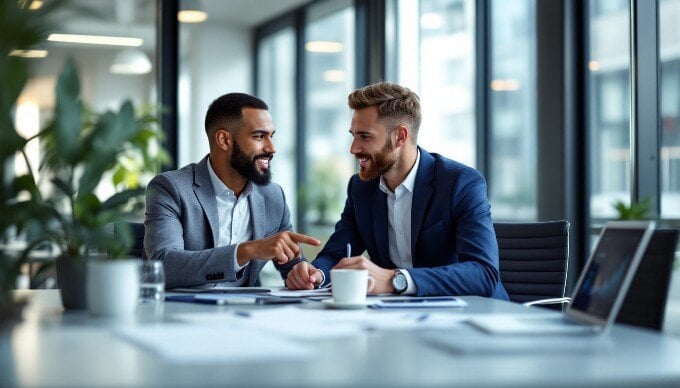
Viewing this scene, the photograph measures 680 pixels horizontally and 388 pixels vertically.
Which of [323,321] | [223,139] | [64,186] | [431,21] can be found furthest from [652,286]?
[431,21]

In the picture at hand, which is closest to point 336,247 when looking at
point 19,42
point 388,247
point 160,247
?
point 388,247

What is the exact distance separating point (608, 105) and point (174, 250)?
2582 millimetres

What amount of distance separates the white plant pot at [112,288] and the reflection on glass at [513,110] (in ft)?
10.8

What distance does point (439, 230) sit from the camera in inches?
112

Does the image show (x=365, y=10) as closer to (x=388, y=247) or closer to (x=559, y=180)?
(x=559, y=180)

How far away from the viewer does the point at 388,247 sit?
300 cm

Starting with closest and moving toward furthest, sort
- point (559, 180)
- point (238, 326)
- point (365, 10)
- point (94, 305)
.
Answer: point (238, 326) → point (94, 305) → point (559, 180) → point (365, 10)

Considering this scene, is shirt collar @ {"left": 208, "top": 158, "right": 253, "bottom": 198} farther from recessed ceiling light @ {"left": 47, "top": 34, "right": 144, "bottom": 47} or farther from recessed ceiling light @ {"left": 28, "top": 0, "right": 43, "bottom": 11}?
recessed ceiling light @ {"left": 47, "top": 34, "right": 144, "bottom": 47}

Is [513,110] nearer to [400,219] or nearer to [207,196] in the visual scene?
[400,219]

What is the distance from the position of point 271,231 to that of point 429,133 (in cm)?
324

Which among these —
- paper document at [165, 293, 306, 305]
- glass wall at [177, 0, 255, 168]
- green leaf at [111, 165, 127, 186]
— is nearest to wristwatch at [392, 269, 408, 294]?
paper document at [165, 293, 306, 305]

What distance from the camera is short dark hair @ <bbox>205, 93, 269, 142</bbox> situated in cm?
335

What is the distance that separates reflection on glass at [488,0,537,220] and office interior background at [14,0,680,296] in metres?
0.01

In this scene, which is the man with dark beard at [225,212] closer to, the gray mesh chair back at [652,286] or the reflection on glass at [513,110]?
the gray mesh chair back at [652,286]
